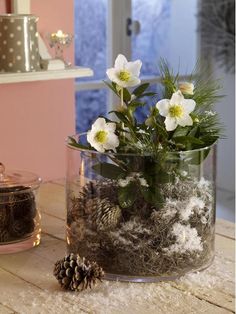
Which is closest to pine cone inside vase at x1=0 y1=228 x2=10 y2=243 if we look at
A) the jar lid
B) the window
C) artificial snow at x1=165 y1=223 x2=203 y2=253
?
the jar lid

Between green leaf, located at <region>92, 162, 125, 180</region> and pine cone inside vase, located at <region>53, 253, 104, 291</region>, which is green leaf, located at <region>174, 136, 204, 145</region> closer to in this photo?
green leaf, located at <region>92, 162, 125, 180</region>

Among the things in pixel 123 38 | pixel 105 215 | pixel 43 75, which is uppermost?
pixel 123 38

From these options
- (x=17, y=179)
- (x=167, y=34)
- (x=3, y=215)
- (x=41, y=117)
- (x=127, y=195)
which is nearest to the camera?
(x=127, y=195)

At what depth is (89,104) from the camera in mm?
3072

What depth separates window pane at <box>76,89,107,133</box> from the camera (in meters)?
3.04

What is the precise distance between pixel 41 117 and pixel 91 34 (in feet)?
4.63

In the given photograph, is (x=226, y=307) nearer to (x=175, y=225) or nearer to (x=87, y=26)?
(x=175, y=225)

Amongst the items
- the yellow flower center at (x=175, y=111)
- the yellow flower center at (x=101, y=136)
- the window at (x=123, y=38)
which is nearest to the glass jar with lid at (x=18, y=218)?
the yellow flower center at (x=101, y=136)

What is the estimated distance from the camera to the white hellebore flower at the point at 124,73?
1.11 meters

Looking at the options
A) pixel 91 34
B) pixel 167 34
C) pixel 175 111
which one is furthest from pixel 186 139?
pixel 167 34

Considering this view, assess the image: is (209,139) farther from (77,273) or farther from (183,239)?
(77,273)

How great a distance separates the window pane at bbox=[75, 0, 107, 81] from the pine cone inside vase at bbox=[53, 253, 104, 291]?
1.98m

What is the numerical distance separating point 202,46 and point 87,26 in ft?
2.00

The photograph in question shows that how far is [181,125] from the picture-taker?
1069 mm
